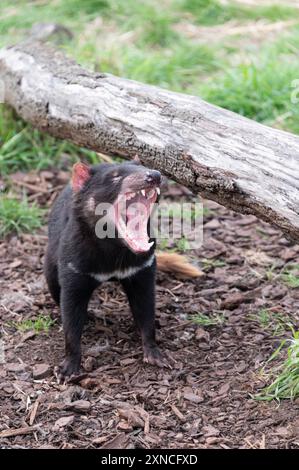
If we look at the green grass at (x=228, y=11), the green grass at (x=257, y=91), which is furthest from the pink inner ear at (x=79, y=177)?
the green grass at (x=228, y=11)

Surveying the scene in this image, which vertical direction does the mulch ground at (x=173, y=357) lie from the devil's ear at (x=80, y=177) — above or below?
below

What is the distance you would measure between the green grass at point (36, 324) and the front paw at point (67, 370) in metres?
0.34

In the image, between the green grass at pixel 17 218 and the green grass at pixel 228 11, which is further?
the green grass at pixel 228 11

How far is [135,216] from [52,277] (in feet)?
2.17

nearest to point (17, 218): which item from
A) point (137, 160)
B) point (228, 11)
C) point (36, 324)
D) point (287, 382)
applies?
point (36, 324)

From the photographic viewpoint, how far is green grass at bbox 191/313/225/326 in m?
3.96

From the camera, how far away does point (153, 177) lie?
3242 millimetres

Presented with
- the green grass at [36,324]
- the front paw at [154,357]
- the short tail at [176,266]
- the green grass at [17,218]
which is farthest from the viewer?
the green grass at [17,218]

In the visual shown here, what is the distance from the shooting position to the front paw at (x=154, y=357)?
3646mm

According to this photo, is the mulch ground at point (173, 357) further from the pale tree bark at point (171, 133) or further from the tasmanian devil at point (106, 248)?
the pale tree bark at point (171, 133)

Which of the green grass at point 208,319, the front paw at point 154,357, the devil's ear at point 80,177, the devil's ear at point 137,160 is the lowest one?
the green grass at point 208,319

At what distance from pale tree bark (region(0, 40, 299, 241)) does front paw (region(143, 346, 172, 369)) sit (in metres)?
0.69

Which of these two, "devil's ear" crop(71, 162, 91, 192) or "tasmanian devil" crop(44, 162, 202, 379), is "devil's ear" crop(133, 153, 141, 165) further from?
"devil's ear" crop(71, 162, 91, 192)
